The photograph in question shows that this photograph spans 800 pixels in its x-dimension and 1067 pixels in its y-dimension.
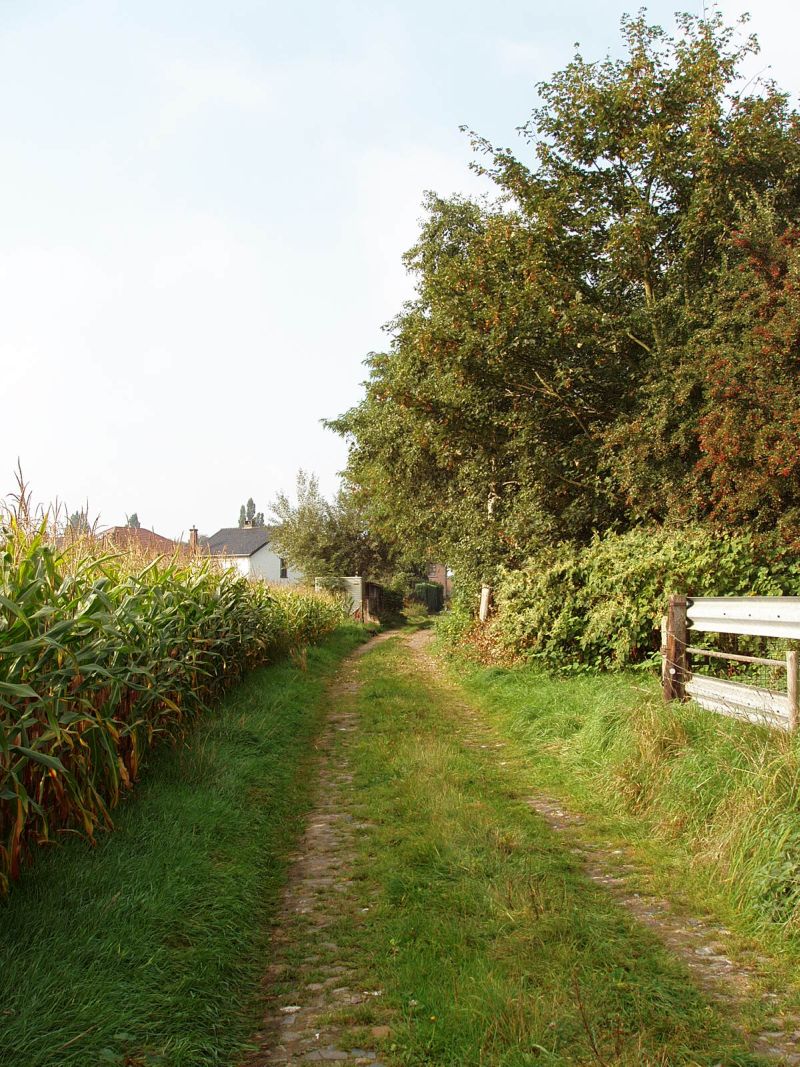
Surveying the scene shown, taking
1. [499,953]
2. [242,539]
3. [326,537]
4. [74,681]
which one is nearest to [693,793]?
[499,953]

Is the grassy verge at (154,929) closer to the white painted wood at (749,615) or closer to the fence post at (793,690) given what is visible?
the fence post at (793,690)

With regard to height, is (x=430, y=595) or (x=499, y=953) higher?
(x=430, y=595)

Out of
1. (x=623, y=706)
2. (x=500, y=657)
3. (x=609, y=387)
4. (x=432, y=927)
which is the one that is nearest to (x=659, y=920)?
(x=432, y=927)

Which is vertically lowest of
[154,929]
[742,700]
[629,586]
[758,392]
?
[154,929]

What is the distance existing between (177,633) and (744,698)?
16.6ft

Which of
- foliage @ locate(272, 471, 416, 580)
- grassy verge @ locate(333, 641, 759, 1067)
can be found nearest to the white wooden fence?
grassy verge @ locate(333, 641, 759, 1067)

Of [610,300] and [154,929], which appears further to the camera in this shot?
[610,300]

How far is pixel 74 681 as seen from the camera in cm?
476

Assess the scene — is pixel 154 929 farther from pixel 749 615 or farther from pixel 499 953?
pixel 749 615

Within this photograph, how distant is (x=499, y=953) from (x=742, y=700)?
3.51 m

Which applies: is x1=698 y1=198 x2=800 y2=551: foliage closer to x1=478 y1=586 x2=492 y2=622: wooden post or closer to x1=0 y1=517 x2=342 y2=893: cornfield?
x1=478 y1=586 x2=492 y2=622: wooden post

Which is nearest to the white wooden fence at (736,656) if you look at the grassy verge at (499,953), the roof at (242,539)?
the grassy verge at (499,953)

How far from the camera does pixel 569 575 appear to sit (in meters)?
12.0

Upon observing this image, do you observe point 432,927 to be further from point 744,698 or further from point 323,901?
point 744,698
